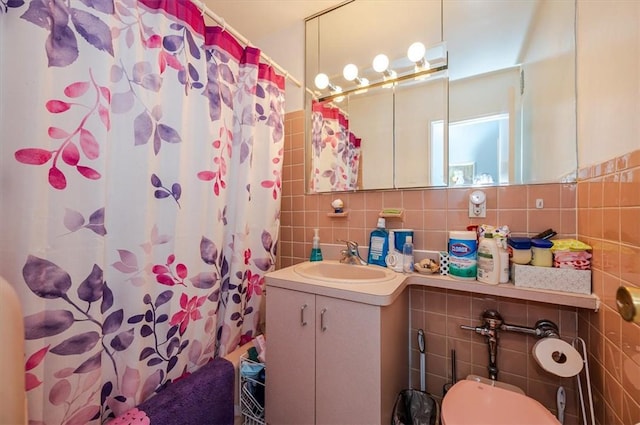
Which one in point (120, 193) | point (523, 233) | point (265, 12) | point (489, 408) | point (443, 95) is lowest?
point (489, 408)

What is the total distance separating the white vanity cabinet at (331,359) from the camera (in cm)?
90

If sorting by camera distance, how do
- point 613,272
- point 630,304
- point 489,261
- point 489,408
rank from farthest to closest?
point 489,261
point 489,408
point 613,272
point 630,304

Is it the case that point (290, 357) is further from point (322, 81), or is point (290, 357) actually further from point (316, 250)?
point (322, 81)

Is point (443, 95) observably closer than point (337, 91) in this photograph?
Yes

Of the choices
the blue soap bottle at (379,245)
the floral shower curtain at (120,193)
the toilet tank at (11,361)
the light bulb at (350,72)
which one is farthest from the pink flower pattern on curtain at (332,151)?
the toilet tank at (11,361)

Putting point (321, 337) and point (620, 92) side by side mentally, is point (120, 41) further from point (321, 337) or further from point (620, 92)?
point (620, 92)

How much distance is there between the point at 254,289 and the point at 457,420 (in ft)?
3.41

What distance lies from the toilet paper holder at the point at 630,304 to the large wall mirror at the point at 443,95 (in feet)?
2.50

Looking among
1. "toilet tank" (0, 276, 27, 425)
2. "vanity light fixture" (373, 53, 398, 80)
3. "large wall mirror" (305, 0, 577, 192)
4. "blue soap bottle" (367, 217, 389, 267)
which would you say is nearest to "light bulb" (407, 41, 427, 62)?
"large wall mirror" (305, 0, 577, 192)

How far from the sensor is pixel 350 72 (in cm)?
146

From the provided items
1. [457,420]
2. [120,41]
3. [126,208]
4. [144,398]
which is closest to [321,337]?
[457,420]

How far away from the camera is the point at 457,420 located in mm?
800

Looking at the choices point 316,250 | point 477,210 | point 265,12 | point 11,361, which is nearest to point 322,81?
point 265,12

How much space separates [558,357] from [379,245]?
0.75 meters
